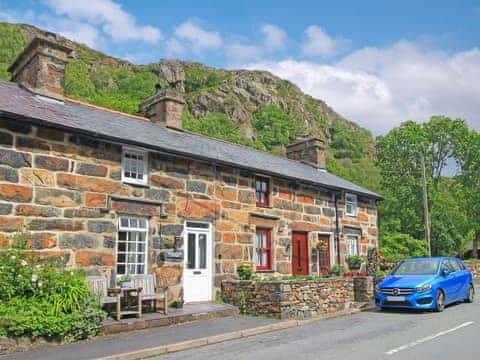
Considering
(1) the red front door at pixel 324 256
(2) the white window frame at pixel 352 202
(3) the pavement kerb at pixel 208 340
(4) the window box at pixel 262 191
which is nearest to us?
(3) the pavement kerb at pixel 208 340

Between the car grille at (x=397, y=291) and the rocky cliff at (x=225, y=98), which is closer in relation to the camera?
the car grille at (x=397, y=291)

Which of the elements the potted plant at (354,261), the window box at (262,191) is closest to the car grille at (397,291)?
the window box at (262,191)

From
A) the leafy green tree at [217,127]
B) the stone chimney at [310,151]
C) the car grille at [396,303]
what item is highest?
the leafy green tree at [217,127]

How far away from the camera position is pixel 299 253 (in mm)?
17922

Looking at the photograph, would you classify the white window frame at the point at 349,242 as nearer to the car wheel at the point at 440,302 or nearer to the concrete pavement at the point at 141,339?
the car wheel at the point at 440,302

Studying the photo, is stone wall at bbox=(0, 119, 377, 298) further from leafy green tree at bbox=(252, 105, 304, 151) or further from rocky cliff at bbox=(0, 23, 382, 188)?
leafy green tree at bbox=(252, 105, 304, 151)

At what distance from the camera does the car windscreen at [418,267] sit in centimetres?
1344

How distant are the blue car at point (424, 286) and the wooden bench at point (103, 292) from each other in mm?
7165

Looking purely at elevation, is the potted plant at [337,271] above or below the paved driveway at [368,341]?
above

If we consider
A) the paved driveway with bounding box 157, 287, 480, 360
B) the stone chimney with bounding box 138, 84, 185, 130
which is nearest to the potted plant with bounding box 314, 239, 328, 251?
the paved driveway with bounding box 157, 287, 480, 360

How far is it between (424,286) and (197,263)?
21.1ft

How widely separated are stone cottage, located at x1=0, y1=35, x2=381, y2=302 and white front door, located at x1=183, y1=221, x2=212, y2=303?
3 centimetres

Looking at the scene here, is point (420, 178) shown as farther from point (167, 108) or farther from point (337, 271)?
point (167, 108)

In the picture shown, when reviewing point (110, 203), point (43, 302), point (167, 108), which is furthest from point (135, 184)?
point (167, 108)
